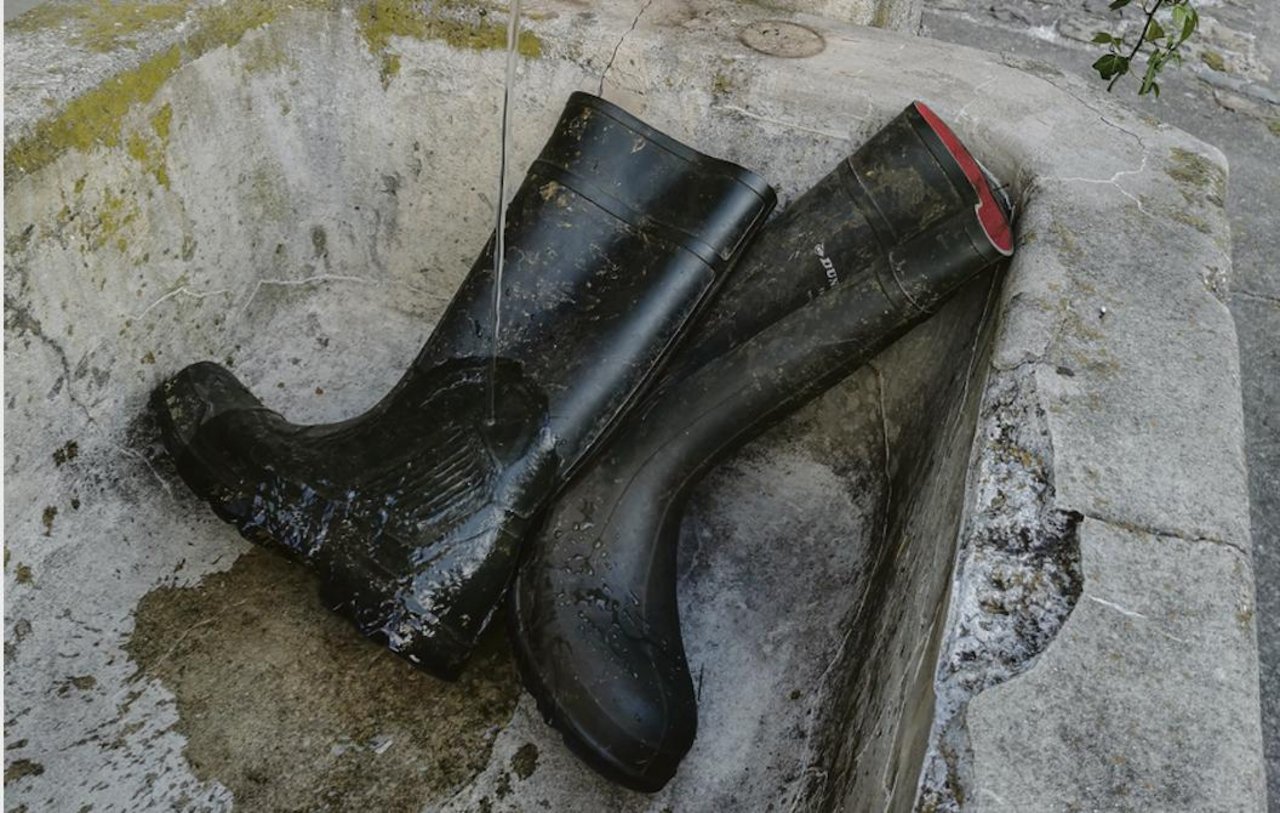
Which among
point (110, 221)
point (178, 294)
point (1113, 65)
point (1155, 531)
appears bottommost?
point (178, 294)

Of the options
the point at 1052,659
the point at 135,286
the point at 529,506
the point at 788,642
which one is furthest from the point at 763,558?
the point at 135,286

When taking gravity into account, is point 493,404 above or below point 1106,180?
below

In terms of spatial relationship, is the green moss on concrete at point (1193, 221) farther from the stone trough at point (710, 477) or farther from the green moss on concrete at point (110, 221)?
the green moss on concrete at point (110, 221)

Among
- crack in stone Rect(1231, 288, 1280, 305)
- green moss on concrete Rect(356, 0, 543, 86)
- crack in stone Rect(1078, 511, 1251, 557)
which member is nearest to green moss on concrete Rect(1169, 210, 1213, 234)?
crack in stone Rect(1078, 511, 1251, 557)

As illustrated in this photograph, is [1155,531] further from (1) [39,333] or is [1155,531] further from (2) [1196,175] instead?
(1) [39,333]

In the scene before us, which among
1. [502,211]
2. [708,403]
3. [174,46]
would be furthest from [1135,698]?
[174,46]

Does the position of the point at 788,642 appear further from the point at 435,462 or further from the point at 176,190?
the point at 176,190

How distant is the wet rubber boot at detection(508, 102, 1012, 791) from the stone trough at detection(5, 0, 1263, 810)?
10cm

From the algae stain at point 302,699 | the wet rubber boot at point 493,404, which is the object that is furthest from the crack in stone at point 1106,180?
the algae stain at point 302,699

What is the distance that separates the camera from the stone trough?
988mm

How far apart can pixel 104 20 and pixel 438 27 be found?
0.47m

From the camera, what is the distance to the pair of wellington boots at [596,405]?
1382 mm

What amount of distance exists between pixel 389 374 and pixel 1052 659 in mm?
1254

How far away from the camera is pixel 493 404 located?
1509 mm
